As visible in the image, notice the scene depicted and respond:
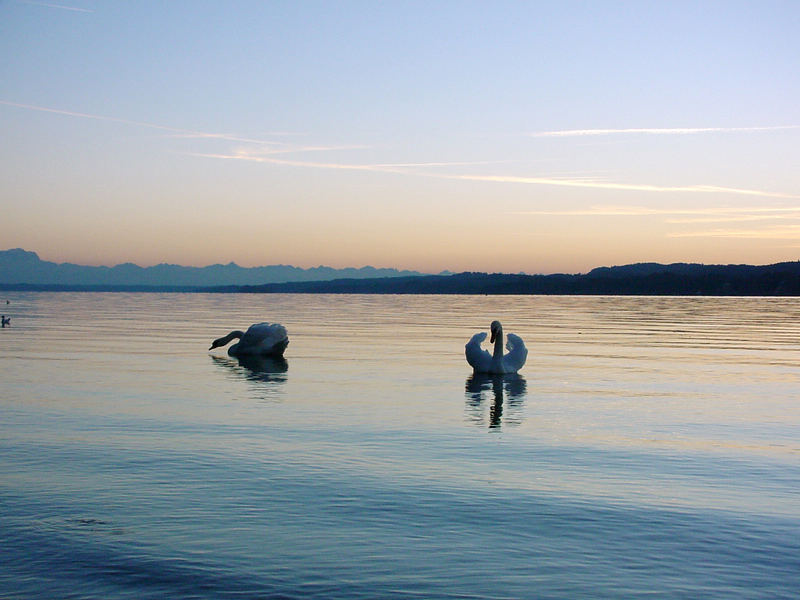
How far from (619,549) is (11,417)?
40.2 feet

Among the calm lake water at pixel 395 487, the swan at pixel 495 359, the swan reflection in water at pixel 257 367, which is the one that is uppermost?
the swan at pixel 495 359

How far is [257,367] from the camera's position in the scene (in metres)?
29.4

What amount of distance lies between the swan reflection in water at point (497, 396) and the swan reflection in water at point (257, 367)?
18.0 ft

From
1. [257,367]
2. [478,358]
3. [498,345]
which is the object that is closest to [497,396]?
[478,358]

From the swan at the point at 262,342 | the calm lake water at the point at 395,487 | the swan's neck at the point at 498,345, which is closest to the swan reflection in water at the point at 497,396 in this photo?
the calm lake water at the point at 395,487

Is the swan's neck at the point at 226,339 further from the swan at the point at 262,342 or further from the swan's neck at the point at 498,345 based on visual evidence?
the swan's neck at the point at 498,345

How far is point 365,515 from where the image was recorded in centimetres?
1025

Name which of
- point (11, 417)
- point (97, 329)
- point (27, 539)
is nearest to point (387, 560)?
point (27, 539)

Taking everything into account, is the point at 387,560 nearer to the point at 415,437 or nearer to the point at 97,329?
the point at 415,437

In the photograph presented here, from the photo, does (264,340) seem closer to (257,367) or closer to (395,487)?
(257,367)

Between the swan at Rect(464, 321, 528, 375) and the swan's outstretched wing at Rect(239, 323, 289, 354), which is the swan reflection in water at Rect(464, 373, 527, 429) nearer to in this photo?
the swan at Rect(464, 321, 528, 375)

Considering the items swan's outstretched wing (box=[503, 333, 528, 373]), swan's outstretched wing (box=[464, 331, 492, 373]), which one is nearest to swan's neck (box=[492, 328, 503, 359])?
swan's outstretched wing (box=[503, 333, 528, 373])

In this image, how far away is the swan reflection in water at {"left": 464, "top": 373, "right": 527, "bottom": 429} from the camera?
59.1 ft

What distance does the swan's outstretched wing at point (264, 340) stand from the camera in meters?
33.2
